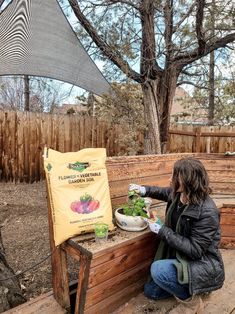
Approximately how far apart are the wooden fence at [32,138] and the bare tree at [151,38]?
5.77 ft

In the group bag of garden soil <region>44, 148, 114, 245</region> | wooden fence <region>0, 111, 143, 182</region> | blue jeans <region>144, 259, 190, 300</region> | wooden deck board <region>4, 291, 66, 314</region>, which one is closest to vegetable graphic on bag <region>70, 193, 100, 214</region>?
bag of garden soil <region>44, 148, 114, 245</region>

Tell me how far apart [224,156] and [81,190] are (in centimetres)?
210

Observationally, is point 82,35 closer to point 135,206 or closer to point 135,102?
point 135,102

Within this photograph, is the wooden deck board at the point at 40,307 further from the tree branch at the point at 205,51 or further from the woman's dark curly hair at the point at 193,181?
the tree branch at the point at 205,51

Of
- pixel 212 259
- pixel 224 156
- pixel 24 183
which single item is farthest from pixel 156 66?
pixel 212 259

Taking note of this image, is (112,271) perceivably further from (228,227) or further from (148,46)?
(148,46)

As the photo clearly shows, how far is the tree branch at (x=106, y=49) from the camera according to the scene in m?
4.55

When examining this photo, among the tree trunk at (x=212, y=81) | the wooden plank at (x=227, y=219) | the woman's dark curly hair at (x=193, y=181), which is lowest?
the wooden plank at (x=227, y=219)

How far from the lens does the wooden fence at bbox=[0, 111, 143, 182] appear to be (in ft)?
18.0

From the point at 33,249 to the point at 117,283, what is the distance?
1571 millimetres

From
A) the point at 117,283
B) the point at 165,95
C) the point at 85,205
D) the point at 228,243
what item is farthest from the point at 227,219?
the point at 165,95

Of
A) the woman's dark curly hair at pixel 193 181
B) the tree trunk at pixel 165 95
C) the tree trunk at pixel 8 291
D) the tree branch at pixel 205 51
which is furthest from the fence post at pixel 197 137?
the tree trunk at pixel 8 291

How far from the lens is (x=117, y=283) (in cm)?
184

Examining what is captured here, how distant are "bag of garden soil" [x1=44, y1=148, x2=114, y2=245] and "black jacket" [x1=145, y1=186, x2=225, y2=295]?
0.43 metres
